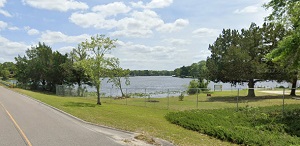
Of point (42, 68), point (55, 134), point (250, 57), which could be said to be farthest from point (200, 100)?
point (42, 68)

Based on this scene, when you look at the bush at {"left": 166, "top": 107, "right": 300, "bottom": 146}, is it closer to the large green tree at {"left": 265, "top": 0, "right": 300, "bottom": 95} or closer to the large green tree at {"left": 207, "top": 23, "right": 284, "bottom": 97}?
the large green tree at {"left": 265, "top": 0, "right": 300, "bottom": 95}

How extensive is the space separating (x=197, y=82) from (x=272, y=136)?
45.3 meters

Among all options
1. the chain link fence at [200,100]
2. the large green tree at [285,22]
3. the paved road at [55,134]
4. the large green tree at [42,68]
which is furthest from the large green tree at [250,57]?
the large green tree at [42,68]

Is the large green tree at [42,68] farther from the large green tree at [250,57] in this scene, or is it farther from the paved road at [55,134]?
the paved road at [55,134]

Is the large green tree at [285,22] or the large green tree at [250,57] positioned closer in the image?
the large green tree at [285,22]

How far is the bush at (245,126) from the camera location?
11570 millimetres

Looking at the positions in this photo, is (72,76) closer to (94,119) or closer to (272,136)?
(94,119)

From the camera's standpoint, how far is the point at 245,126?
46.6 feet

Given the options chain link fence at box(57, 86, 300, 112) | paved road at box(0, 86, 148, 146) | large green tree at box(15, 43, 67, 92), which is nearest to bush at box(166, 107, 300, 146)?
chain link fence at box(57, 86, 300, 112)

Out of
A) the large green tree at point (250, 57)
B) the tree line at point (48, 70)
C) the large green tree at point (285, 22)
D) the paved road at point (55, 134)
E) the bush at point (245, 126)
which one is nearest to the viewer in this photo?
the paved road at point (55, 134)

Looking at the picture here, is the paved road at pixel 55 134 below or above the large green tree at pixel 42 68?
below

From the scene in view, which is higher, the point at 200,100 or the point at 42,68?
the point at 42,68

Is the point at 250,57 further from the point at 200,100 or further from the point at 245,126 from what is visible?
the point at 245,126

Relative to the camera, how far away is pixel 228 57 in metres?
37.6
